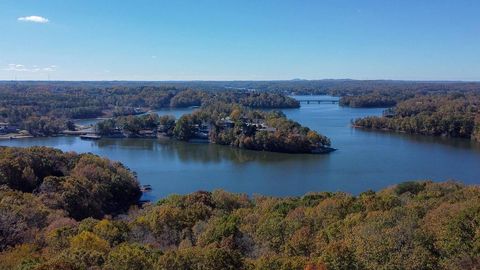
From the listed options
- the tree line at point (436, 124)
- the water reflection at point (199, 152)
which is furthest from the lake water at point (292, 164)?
the tree line at point (436, 124)

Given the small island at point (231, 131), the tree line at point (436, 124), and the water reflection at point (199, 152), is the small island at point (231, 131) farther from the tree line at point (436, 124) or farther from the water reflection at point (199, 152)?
the tree line at point (436, 124)

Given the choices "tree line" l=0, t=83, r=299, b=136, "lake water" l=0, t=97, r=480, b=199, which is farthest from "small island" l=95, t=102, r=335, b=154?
"tree line" l=0, t=83, r=299, b=136

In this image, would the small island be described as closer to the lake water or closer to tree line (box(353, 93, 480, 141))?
the lake water

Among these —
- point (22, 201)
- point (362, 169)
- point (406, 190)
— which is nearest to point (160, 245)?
point (22, 201)

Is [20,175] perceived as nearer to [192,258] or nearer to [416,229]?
[192,258]

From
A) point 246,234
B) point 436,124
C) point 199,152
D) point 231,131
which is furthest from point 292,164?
point 436,124

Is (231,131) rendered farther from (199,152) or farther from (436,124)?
A: (436,124)
